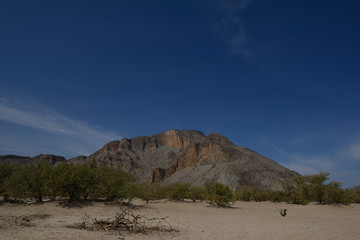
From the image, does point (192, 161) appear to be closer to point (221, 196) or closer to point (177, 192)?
point (177, 192)

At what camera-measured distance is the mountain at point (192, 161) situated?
7581cm

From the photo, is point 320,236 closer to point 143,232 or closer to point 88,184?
point 143,232

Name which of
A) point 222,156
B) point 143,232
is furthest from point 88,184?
point 222,156

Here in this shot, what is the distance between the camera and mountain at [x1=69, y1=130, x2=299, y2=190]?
75812 mm

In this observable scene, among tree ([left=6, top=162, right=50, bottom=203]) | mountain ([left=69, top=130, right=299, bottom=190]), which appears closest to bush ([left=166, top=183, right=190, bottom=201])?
mountain ([left=69, top=130, right=299, bottom=190])

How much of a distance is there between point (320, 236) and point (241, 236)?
123 inches

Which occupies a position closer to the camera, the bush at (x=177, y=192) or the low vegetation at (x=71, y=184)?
the low vegetation at (x=71, y=184)

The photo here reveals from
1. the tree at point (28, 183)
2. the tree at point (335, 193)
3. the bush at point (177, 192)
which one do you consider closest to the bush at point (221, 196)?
the bush at point (177, 192)

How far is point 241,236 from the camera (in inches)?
400

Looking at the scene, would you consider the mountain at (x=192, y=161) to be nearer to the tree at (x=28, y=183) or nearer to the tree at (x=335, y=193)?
the tree at (x=28, y=183)

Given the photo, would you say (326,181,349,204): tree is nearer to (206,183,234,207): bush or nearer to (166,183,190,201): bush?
(206,183,234,207): bush

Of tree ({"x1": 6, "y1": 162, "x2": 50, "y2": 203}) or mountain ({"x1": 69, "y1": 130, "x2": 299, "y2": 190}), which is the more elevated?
mountain ({"x1": 69, "y1": 130, "x2": 299, "y2": 190})

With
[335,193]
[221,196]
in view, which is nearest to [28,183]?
[221,196]

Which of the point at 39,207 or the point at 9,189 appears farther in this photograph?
the point at 9,189
